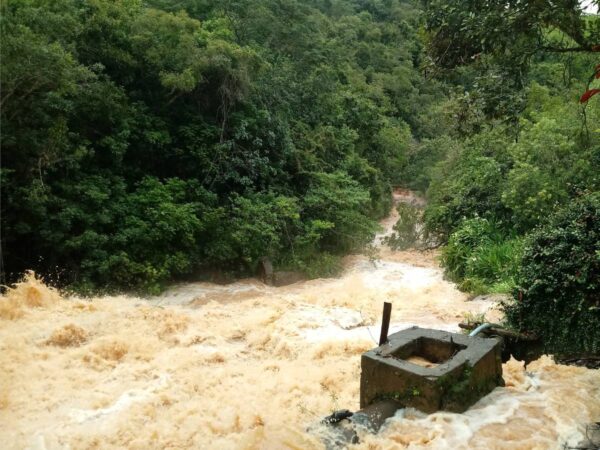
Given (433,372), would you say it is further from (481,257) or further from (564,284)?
(481,257)

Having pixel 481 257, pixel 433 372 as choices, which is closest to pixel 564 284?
pixel 433 372

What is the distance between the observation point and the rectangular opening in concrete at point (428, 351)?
554 cm

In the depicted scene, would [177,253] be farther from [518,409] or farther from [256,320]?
[518,409]

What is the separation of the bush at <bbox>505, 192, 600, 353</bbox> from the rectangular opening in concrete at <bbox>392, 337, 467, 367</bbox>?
1189 mm

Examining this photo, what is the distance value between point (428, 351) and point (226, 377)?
2.73 m

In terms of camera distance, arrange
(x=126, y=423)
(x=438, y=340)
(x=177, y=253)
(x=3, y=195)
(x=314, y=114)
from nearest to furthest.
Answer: (x=126, y=423) < (x=438, y=340) < (x=3, y=195) < (x=177, y=253) < (x=314, y=114)

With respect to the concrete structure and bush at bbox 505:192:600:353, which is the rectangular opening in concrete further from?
bush at bbox 505:192:600:353

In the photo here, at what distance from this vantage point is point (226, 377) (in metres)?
6.76

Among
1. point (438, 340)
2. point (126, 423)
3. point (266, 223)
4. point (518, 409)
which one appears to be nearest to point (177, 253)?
point (266, 223)

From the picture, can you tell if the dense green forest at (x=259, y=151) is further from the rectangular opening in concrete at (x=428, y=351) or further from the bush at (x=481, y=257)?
the rectangular opening in concrete at (x=428, y=351)

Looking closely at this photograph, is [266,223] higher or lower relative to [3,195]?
lower

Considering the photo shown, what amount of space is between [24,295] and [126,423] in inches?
190

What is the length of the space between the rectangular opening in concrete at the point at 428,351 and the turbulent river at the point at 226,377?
2.00ft

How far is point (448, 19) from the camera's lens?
19.3ft
